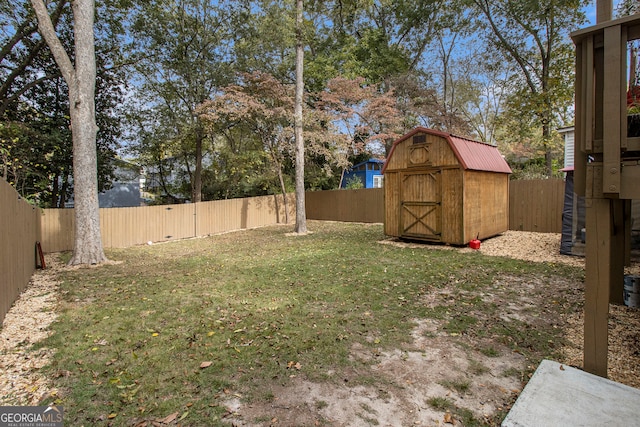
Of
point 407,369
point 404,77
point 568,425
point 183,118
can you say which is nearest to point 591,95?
point 568,425

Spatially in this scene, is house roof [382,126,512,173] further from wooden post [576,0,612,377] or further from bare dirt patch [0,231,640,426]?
wooden post [576,0,612,377]

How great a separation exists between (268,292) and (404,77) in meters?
16.4

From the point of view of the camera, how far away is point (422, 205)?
8320 mm

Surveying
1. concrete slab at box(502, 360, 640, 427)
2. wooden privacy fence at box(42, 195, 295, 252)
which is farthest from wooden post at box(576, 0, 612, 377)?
wooden privacy fence at box(42, 195, 295, 252)

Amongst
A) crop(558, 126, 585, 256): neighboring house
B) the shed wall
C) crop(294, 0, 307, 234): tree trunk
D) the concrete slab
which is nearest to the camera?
the concrete slab

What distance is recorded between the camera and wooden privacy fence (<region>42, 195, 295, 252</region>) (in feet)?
28.4

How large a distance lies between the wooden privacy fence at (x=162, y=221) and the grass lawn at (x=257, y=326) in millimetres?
3432

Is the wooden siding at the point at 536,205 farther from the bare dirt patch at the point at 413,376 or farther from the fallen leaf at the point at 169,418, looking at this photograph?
the fallen leaf at the point at 169,418

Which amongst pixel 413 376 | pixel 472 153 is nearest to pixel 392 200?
pixel 472 153

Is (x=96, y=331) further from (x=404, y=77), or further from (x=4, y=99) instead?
(x=404, y=77)

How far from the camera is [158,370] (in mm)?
2547

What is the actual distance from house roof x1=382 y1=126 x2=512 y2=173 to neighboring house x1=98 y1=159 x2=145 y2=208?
12.0 meters

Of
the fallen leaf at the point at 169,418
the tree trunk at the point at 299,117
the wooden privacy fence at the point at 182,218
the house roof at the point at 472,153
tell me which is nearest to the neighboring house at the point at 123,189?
the wooden privacy fence at the point at 182,218

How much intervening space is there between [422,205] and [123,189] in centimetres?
1470
